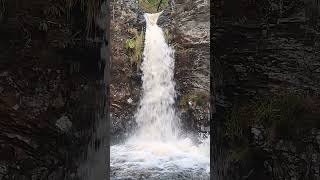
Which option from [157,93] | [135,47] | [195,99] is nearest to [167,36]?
[135,47]

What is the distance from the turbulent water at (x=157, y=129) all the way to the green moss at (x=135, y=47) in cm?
23

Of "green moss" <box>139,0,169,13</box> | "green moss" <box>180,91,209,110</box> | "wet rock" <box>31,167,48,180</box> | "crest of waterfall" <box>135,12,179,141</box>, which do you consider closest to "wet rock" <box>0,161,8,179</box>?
"wet rock" <box>31,167,48,180</box>

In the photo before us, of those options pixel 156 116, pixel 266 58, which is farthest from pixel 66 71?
pixel 156 116

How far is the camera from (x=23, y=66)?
3789mm

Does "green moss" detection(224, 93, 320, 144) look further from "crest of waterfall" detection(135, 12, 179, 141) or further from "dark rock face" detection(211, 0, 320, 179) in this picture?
"crest of waterfall" detection(135, 12, 179, 141)

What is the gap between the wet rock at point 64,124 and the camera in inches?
155

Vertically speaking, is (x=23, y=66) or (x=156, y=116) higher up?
(x=23, y=66)

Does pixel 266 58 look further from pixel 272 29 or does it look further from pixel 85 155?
pixel 85 155

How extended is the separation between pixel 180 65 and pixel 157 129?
2.74 meters

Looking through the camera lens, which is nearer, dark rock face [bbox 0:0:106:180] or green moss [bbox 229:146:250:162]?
dark rock face [bbox 0:0:106:180]

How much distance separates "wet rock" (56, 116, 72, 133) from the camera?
394 cm

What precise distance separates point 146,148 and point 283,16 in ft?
35.9

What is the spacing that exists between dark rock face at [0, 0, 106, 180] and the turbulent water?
7.78 metres

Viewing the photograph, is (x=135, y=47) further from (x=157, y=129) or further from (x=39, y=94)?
(x=39, y=94)
